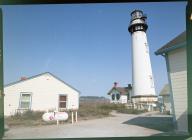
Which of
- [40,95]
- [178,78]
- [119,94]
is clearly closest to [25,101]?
[40,95]

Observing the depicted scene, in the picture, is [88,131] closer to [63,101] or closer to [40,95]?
[40,95]

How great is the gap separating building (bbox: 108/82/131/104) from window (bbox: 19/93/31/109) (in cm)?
1277

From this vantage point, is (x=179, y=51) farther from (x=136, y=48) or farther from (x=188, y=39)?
(x=136, y=48)

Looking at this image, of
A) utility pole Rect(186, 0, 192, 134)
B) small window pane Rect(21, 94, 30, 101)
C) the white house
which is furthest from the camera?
small window pane Rect(21, 94, 30, 101)

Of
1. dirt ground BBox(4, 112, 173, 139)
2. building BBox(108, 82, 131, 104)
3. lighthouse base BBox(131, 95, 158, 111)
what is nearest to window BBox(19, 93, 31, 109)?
dirt ground BBox(4, 112, 173, 139)

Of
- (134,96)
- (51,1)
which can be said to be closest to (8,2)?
(51,1)

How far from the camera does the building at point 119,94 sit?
2152 cm

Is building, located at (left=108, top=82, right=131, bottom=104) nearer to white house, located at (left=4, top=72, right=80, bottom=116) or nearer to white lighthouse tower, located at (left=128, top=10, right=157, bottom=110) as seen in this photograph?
white lighthouse tower, located at (left=128, top=10, right=157, bottom=110)

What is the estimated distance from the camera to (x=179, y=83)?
183 inches

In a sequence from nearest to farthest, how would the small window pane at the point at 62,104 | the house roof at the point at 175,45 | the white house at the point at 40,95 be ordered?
the house roof at the point at 175,45 → the white house at the point at 40,95 → the small window pane at the point at 62,104

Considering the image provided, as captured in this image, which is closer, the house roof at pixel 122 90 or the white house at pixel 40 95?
the white house at pixel 40 95

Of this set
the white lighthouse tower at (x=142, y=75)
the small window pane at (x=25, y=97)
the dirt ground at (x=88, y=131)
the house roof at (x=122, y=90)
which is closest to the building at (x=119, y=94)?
the house roof at (x=122, y=90)

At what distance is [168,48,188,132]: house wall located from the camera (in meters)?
4.54

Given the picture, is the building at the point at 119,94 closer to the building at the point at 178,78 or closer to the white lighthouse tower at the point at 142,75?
the white lighthouse tower at the point at 142,75
